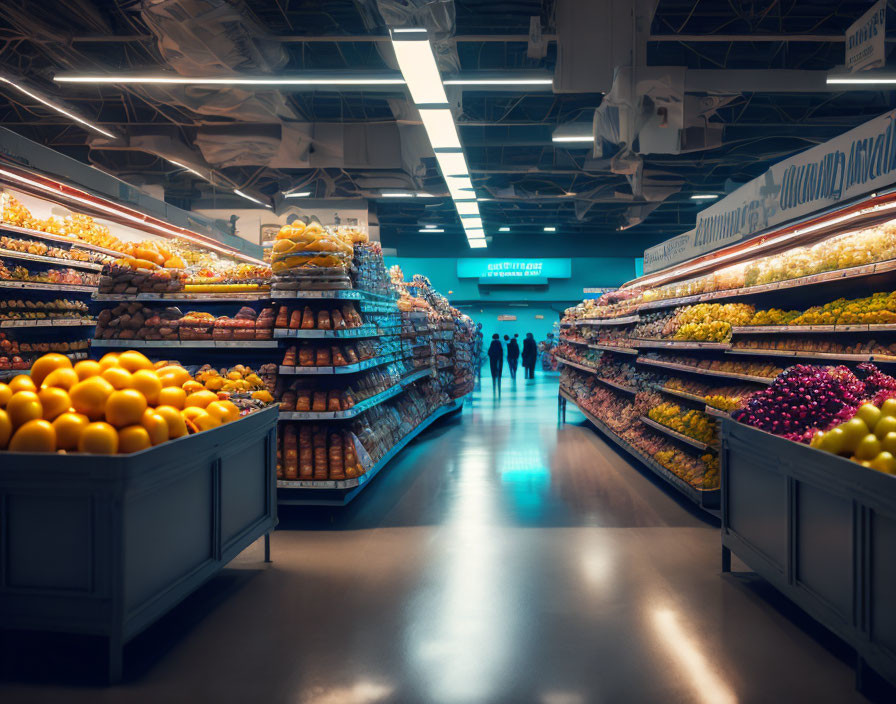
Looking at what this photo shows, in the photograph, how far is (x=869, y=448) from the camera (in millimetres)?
2391

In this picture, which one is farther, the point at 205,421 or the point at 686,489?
the point at 686,489

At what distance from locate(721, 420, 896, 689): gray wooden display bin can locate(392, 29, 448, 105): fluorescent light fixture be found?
Result: 12.4 feet

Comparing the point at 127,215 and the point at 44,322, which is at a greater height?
the point at 127,215

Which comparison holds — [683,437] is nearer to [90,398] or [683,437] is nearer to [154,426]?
[154,426]

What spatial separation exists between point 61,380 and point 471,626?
7.17 feet

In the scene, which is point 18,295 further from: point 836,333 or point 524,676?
point 836,333

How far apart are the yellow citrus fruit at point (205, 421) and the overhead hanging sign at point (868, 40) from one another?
6.18 m

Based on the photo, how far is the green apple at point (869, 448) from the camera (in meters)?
2.37

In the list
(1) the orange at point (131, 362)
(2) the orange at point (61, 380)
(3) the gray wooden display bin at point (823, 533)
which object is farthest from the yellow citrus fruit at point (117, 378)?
(3) the gray wooden display bin at point (823, 533)

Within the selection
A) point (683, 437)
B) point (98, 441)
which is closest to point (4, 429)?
point (98, 441)

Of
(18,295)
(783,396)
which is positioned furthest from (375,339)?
(18,295)

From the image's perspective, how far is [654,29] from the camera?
682 centimetres

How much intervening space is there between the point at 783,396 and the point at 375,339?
3.85m

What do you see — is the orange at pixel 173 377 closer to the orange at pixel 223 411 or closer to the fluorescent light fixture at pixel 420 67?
the orange at pixel 223 411
